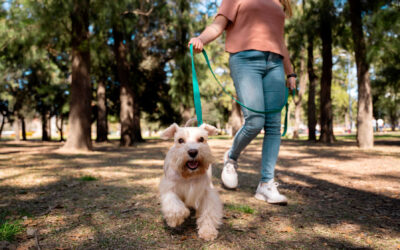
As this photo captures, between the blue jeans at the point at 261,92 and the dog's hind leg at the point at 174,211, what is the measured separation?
1.28 metres

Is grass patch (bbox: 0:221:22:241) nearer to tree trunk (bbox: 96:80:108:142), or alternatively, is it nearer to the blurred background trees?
the blurred background trees

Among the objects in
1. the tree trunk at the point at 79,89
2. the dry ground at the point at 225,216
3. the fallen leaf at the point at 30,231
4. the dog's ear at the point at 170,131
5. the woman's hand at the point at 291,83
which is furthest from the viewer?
the tree trunk at the point at 79,89

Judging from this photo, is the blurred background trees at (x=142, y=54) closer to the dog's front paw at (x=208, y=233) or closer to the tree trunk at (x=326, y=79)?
the tree trunk at (x=326, y=79)

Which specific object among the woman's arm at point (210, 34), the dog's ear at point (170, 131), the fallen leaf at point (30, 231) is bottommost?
the fallen leaf at point (30, 231)

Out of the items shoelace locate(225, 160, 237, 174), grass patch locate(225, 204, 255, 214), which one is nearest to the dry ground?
grass patch locate(225, 204, 255, 214)

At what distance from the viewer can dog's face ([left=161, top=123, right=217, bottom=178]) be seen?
7.33 feet

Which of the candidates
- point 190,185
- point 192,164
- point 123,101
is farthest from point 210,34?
point 123,101

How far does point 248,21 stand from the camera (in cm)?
302

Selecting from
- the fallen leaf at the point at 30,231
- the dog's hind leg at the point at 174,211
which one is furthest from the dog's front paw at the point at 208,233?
the fallen leaf at the point at 30,231

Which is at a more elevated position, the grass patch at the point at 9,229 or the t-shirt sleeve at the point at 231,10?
the t-shirt sleeve at the point at 231,10

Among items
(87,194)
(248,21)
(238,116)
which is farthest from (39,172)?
(238,116)

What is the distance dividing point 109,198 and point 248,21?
2.63 meters

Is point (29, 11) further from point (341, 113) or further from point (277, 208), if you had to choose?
point (341, 113)

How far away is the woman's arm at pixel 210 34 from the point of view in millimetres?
2627
